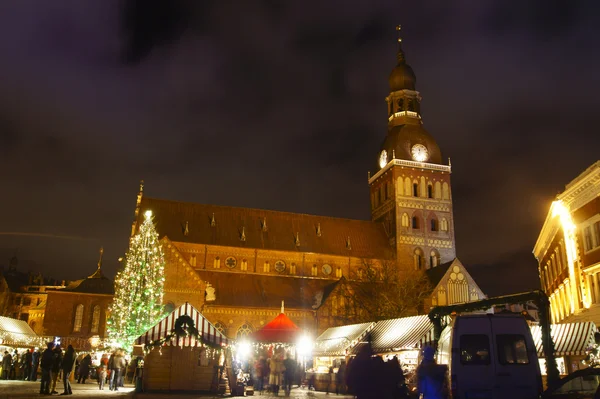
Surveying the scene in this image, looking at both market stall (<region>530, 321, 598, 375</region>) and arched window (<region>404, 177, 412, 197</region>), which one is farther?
arched window (<region>404, 177, 412, 197</region>)

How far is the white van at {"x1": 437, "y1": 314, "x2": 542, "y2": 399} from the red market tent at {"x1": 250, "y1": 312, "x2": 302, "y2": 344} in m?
16.1

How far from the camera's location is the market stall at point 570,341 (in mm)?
20047

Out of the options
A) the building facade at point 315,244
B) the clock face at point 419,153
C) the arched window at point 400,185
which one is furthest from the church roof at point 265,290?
the clock face at point 419,153

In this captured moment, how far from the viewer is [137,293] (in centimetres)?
3266

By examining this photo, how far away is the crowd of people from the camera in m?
16.5

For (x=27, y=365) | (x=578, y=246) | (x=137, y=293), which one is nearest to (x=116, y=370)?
(x=27, y=365)

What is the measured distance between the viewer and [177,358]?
18891mm

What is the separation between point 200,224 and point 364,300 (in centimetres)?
1677

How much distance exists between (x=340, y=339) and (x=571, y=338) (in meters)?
11.9

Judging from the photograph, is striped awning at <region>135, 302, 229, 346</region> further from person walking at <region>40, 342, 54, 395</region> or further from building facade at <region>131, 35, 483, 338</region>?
building facade at <region>131, 35, 483, 338</region>

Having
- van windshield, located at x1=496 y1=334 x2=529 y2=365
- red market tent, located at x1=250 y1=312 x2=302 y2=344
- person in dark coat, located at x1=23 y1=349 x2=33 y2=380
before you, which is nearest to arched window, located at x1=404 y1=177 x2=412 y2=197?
red market tent, located at x1=250 y1=312 x2=302 y2=344

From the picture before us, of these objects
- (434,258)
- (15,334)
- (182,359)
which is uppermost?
(434,258)

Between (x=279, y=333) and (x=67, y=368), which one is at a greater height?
(x=279, y=333)

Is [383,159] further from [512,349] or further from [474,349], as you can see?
Result: [474,349]
